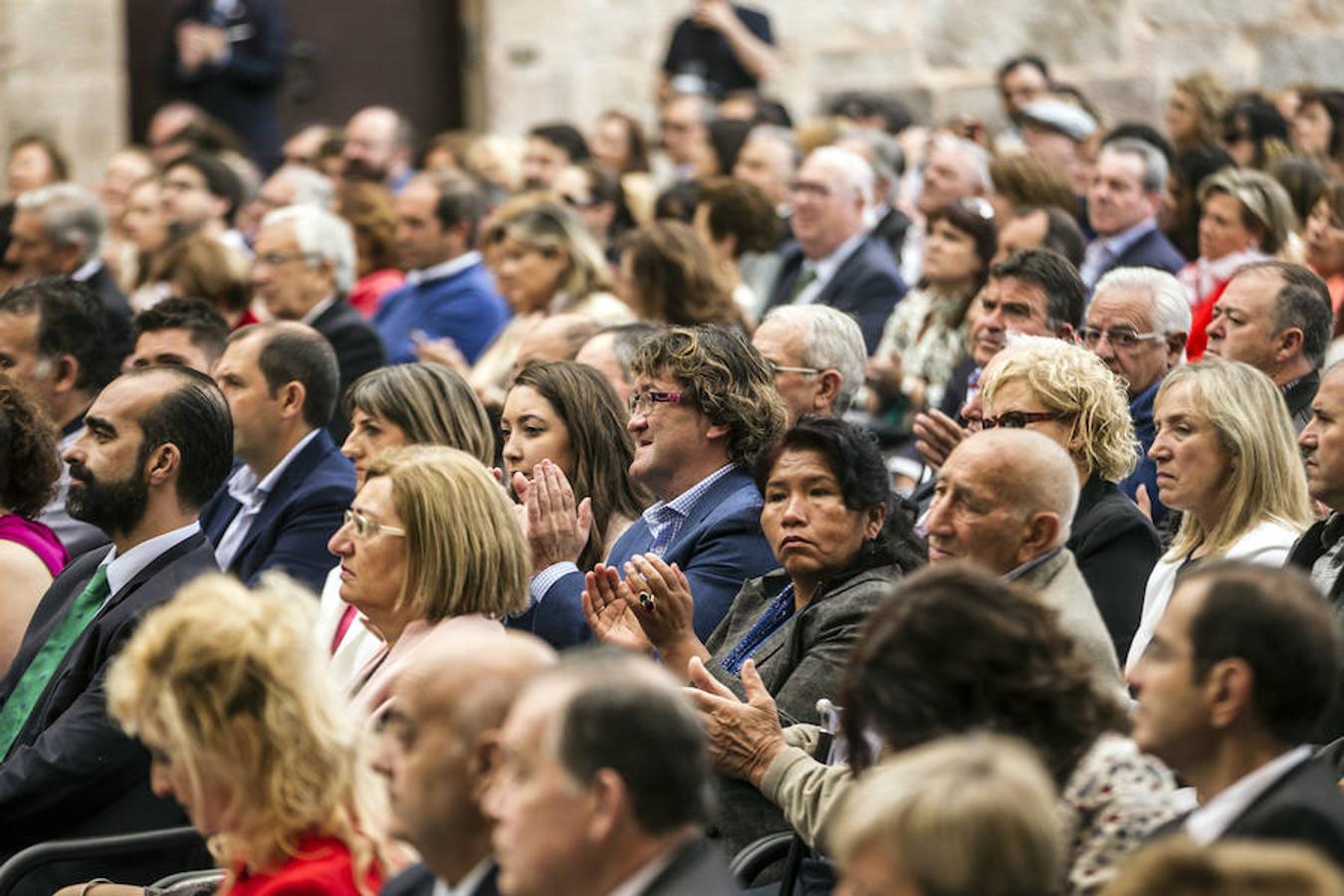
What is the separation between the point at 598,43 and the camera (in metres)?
13.3

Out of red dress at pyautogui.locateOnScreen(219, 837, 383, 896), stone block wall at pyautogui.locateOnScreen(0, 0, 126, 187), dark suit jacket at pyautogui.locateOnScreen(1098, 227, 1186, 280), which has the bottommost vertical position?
stone block wall at pyautogui.locateOnScreen(0, 0, 126, 187)

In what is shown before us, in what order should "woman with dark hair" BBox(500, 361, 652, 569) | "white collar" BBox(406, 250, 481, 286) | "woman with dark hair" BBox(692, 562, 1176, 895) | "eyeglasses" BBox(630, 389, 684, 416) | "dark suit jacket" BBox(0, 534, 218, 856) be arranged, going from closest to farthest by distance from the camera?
"woman with dark hair" BBox(692, 562, 1176, 895) → "dark suit jacket" BBox(0, 534, 218, 856) → "eyeglasses" BBox(630, 389, 684, 416) → "woman with dark hair" BBox(500, 361, 652, 569) → "white collar" BBox(406, 250, 481, 286)

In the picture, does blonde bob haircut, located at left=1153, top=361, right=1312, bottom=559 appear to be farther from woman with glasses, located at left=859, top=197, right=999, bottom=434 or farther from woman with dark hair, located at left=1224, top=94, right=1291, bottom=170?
woman with dark hair, located at left=1224, top=94, right=1291, bottom=170

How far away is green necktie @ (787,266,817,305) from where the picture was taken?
8.40 m

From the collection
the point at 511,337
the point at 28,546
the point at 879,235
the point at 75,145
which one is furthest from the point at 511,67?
the point at 28,546

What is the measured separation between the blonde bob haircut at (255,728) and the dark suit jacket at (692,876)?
0.67 meters

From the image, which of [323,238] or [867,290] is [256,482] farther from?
[867,290]

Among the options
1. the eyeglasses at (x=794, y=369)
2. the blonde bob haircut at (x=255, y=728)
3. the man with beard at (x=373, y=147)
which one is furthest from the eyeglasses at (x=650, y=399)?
the man with beard at (x=373, y=147)

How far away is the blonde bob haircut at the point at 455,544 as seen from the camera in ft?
13.9

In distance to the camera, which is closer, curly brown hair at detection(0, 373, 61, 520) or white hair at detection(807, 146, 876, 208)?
curly brown hair at detection(0, 373, 61, 520)

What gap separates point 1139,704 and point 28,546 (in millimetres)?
3057

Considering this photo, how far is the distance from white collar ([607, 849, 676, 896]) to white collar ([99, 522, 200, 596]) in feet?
7.53

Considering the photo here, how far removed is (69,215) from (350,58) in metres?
4.83

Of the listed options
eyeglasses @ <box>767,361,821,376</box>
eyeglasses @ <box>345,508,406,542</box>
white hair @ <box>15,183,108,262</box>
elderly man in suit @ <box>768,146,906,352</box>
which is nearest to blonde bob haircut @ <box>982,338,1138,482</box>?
eyeglasses @ <box>767,361,821,376</box>
